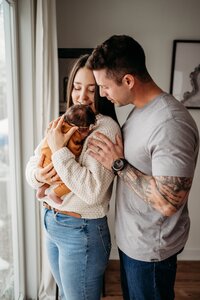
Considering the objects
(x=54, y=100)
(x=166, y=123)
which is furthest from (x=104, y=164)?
(x=54, y=100)

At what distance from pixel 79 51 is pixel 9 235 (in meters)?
1.47

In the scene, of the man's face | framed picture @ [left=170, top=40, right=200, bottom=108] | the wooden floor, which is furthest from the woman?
framed picture @ [left=170, top=40, right=200, bottom=108]

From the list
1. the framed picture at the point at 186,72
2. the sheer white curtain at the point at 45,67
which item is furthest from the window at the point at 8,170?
the framed picture at the point at 186,72

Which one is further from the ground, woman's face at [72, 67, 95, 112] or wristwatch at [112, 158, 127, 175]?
woman's face at [72, 67, 95, 112]

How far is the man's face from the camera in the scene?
0.97 meters

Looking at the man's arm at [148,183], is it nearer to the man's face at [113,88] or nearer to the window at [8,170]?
the man's face at [113,88]

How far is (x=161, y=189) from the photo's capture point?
2.83ft

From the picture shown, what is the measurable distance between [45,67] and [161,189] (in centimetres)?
109

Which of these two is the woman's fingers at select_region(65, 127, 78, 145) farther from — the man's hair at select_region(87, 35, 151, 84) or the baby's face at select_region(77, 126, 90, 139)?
the man's hair at select_region(87, 35, 151, 84)

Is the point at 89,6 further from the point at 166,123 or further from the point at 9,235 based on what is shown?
the point at 9,235

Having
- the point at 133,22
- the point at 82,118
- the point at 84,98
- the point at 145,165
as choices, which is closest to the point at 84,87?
the point at 84,98

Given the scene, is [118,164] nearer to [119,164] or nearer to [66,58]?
[119,164]

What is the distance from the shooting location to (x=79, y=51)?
213cm

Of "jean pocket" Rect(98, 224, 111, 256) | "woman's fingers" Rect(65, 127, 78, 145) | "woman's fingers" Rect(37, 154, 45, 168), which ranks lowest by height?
"jean pocket" Rect(98, 224, 111, 256)
